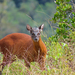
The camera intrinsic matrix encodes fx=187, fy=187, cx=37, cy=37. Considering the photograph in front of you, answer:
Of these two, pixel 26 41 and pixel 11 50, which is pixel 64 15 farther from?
pixel 11 50

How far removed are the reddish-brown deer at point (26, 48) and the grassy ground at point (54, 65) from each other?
0.57ft

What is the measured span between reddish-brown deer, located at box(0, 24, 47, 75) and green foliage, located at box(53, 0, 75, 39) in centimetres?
115

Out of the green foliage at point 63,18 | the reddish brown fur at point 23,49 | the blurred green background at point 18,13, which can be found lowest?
the reddish brown fur at point 23,49

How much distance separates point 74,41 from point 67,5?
1.39 metres

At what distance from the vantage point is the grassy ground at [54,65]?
13.6 feet

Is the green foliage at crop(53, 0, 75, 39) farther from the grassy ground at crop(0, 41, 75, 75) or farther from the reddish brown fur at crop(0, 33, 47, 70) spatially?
the reddish brown fur at crop(0, 33, 47, 70)

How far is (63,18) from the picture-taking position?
6.38 m

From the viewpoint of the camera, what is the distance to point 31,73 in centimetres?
401

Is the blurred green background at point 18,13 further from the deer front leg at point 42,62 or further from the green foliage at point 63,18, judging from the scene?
the deer front leg at point 42,62

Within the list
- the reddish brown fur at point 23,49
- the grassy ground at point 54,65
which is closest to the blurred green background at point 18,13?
the reddish brown fur at point 23,49

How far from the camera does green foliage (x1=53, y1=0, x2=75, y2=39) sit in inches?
239

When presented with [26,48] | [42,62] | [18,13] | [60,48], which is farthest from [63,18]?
[18,13]

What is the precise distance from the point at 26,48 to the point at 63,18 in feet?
6.39

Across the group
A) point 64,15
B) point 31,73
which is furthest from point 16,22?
point 31,73
